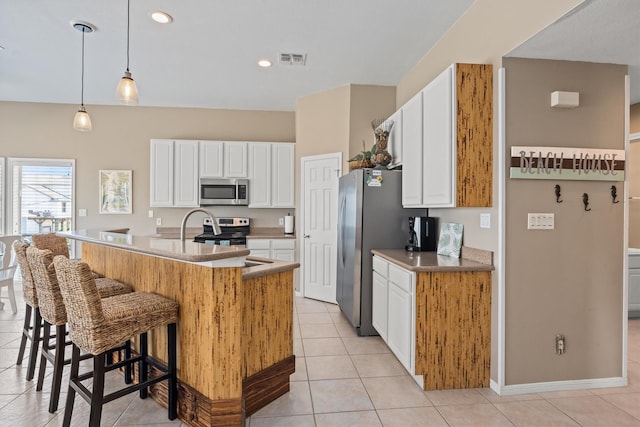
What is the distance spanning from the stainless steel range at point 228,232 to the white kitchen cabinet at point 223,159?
2.32ft

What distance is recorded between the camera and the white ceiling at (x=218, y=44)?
296cm

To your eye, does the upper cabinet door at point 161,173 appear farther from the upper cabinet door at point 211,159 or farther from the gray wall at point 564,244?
the gray wall at point 564,244

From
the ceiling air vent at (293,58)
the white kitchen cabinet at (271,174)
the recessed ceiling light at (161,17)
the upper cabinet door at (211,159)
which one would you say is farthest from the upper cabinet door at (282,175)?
the recessed ceiling light at (161,17)

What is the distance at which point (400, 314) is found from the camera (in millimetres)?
2730

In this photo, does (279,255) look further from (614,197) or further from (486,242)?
(614,197)

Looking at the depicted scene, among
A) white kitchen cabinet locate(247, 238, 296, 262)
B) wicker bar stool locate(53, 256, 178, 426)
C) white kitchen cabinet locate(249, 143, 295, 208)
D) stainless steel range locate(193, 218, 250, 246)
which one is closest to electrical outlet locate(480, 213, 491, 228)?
wicker bar stool locate(53, 256, 178, 426)

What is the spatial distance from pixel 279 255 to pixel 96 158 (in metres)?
3.28

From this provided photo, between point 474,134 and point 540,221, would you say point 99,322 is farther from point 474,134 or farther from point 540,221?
point 540,221

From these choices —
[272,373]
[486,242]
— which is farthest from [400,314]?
[272,373]

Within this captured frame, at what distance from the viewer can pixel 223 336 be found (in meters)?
1.93

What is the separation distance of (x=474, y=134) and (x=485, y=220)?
2.03ft

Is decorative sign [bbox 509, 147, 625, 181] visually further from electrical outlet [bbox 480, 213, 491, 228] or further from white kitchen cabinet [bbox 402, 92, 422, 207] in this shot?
white kitchen cabinet [bbox 402, 92, 422, 207]

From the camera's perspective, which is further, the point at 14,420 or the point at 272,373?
the point at 272,373

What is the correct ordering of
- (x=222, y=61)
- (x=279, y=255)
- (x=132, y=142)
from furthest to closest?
(x=132, y=142), (x=279, y=255), (x=222, y=61)
